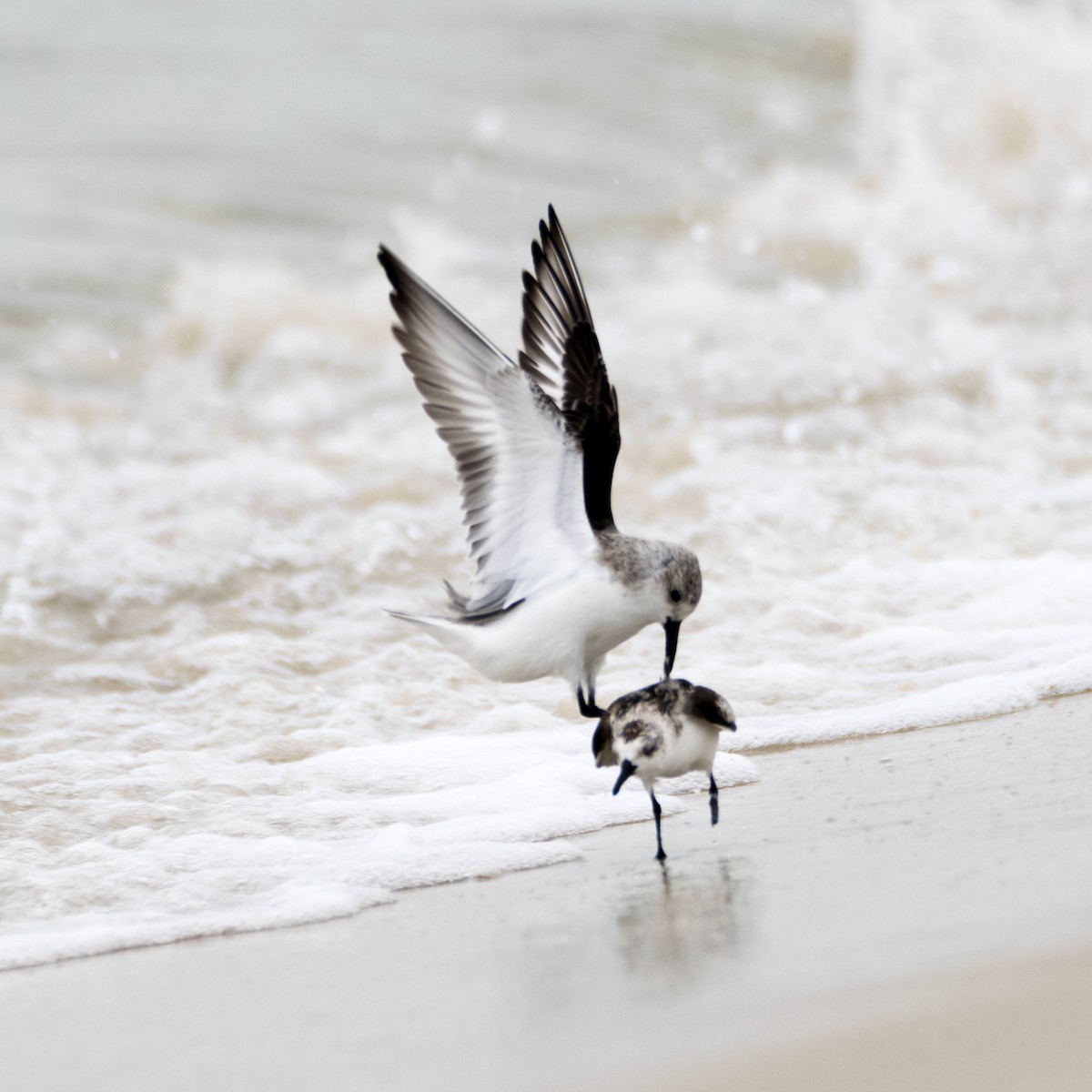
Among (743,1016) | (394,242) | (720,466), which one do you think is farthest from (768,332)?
(743,1016)

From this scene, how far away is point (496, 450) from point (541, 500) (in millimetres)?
174

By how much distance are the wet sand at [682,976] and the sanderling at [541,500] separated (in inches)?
23.2

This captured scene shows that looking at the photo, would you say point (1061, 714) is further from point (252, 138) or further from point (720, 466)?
point (252, 138)

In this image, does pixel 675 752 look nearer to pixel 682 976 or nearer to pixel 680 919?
pixel 680 919

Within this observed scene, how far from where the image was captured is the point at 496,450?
3.94m

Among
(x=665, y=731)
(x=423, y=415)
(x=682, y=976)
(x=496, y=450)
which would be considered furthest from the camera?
(x=423, y=415)

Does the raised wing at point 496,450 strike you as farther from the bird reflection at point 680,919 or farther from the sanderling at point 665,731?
the bird reflection at point 680,919

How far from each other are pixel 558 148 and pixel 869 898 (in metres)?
10.1

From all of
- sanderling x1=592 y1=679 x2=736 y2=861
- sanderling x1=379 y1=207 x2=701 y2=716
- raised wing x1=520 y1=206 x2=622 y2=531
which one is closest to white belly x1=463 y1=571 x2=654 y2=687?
sanderling x1=379 y1=207 x2=701 y2=716

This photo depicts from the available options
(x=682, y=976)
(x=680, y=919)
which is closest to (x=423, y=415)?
(x=680, y=919)

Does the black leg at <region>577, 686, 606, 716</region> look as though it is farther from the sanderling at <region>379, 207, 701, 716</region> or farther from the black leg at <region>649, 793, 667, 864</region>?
the black leg at <region>649, 793, 667, 864</region>

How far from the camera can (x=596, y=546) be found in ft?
12.7

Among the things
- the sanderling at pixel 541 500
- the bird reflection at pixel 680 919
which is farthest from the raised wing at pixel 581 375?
the bird reflection at pixel 680 919

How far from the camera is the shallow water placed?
13.5 ft
